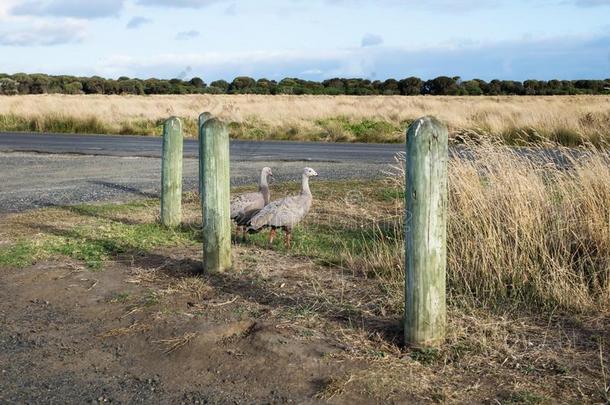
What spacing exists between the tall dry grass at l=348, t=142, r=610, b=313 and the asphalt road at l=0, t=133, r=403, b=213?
660cm

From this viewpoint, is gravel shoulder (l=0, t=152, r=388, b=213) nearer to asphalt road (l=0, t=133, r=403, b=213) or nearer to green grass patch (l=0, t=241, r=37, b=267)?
asphalt road (l=0, t=133, r=403, b=213)

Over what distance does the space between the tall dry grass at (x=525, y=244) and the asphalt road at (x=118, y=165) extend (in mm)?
6601

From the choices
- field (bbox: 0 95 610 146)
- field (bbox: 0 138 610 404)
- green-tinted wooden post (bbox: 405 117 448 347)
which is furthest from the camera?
field (bbox: 0 95 610 146)

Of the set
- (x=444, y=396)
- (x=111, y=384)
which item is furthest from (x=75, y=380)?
(x=444, y=396)

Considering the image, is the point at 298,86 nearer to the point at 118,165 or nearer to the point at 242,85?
the point at 242,85

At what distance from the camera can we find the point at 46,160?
60.7 feet

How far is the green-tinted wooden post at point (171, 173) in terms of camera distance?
29.8 ft

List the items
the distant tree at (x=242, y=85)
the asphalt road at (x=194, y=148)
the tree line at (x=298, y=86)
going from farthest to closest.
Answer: the distant tree at (x=242, y=85), the tree line at (x=298, y=86), the asphalt road at (x=194, y=148)

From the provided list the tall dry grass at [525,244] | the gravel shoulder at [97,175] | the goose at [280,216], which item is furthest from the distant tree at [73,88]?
the tall dry grass at [525,244]

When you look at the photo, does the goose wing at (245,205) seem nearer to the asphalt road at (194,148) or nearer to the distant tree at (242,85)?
the asphalt road at (194,148)

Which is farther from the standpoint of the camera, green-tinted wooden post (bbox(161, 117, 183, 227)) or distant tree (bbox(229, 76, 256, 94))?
distant tree (bbox(229, 76, 256, 94))

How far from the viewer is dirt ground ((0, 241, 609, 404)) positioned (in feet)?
14.3

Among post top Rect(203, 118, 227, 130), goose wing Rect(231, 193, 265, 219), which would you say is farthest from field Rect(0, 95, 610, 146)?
post top Rect(203, 118, 227, 130)

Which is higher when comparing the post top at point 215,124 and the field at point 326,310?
A: the post top at point 215,124
